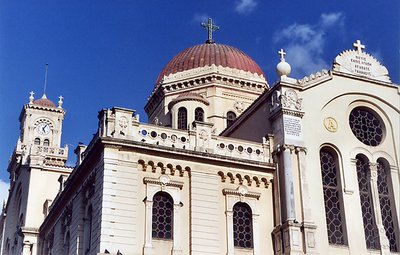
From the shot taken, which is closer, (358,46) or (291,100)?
(291,100)

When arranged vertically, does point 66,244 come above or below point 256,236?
above

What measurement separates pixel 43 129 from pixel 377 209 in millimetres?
27800

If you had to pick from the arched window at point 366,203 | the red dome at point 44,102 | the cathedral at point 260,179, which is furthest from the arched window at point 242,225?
the red dome at point 44,102

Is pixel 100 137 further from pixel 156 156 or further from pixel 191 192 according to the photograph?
pixel 191 192

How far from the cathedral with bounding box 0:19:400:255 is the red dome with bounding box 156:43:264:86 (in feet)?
32.2

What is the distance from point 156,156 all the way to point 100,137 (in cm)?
253

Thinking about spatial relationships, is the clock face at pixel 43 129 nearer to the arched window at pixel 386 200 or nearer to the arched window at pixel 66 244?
the arched window at pixel 66 244

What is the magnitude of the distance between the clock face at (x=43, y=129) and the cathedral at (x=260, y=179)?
45.4ft

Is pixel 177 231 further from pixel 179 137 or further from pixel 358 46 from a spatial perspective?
pixel 358 46

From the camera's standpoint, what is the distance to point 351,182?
29172mm

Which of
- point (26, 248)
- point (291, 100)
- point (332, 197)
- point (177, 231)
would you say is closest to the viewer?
point (177, 231)

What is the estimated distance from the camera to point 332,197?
1139 inches

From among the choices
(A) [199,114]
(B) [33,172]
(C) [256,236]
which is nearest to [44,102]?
(B) [33,172]

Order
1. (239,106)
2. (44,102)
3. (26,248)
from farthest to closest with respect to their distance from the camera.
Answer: (44,102)
(239,106)
(26,248)
